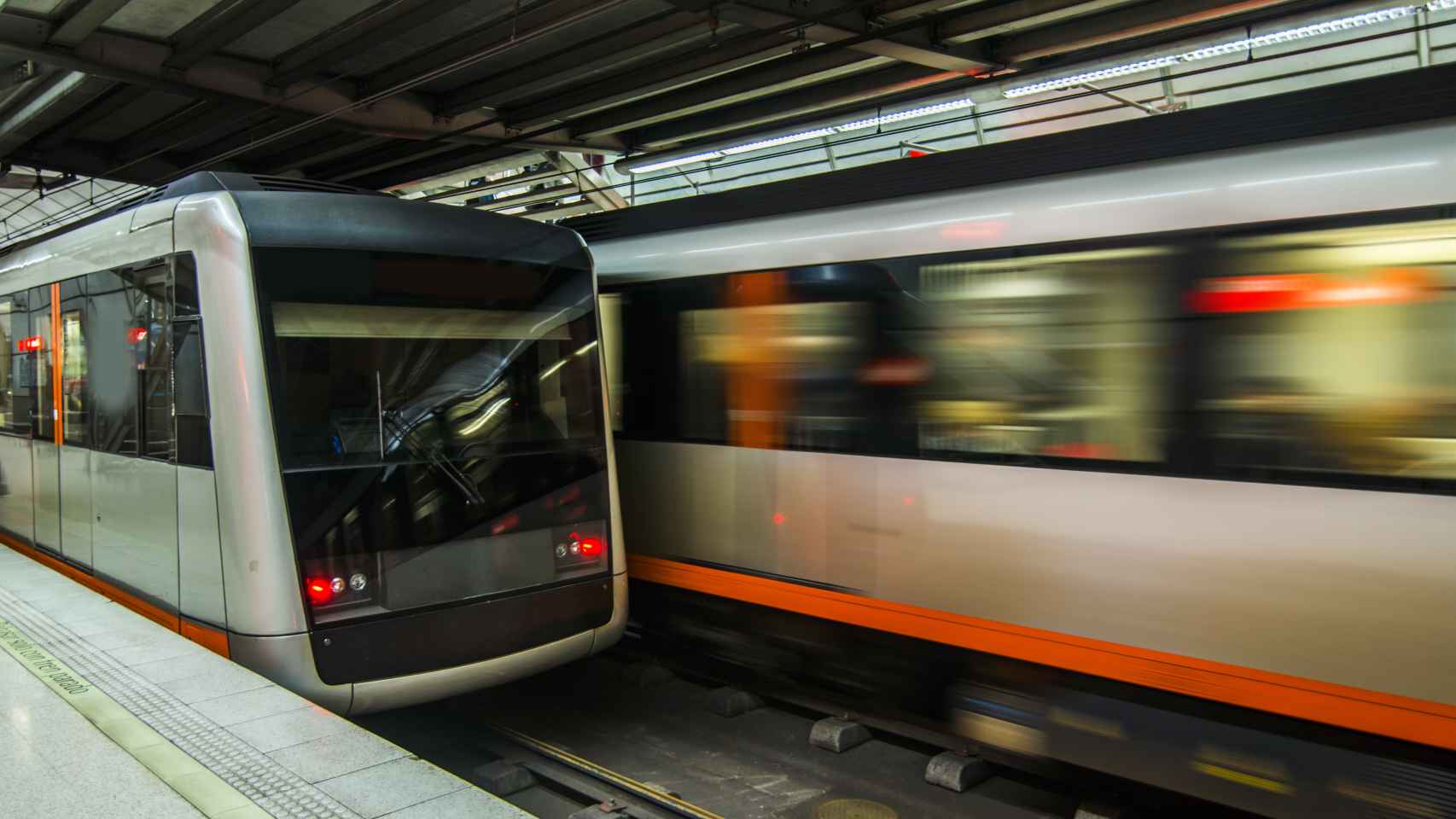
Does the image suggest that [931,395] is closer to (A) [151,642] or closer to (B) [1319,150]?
(B) [1319,150]

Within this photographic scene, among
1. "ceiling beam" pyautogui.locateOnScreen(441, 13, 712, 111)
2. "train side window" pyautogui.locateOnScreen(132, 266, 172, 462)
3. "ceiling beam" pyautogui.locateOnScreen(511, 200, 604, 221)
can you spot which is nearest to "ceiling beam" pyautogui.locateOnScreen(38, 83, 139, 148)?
"ceiling beam" pyautogui.locateOnScreen(441, 13, 712, 111)

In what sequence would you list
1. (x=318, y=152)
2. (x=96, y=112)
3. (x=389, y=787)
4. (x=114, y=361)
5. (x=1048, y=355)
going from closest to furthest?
(x=389, y=787), (x=1048, y=355), (x=114, y=361), (x=96, y=112), (x=318, y=152)

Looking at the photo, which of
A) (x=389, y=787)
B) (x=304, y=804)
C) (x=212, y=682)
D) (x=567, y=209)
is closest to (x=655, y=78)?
(x=212, y=682)

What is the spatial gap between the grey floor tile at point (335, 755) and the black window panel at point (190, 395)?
1.80 metres

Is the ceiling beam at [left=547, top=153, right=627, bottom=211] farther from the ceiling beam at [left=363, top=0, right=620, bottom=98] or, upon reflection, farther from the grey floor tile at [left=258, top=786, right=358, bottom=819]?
the grey floor tile at [left=258, top=786, right=358, bottom=819]

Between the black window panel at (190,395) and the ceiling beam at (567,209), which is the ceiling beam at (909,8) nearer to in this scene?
the black window panel at (190,395)

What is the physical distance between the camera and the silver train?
17.7 feet

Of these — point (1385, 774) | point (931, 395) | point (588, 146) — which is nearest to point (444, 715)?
point (931, 395)

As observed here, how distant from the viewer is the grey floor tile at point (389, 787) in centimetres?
390

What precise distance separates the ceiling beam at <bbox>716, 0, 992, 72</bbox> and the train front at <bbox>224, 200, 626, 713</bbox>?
3189 mm

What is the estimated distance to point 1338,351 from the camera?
4227mm

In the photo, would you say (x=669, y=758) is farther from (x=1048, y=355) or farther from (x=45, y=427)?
(x=45, y=427)

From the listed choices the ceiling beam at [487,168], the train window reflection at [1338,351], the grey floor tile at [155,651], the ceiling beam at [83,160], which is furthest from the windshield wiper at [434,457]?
the ceiling beam at [83,160]

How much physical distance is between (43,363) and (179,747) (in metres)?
5.17
